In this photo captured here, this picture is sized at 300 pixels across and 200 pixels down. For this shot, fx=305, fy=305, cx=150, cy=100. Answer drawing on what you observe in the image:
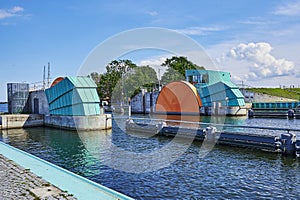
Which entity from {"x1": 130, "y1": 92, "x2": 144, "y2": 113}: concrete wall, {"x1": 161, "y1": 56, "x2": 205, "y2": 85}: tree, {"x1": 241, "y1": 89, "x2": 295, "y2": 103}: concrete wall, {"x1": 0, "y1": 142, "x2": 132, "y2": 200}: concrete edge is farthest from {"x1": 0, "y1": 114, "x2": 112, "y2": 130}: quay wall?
{"x1": 241, "y1": 89, "x2": 295, "y2": 103}: concrete wall

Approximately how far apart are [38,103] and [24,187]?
32.8 m

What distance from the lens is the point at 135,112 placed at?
66.6 metres

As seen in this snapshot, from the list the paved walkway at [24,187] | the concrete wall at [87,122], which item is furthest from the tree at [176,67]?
the paved walkway at [24,187]

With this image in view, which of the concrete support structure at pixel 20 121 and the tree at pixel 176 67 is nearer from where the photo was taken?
the concrete support structure at pixel 20 121

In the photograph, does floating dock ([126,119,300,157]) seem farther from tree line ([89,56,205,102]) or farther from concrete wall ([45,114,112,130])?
tree line ([89,56,205,102])

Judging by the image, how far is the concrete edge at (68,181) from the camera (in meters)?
7.53

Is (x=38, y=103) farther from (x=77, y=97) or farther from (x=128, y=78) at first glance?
(x=128, y=78)

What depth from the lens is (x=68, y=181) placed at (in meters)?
8.96

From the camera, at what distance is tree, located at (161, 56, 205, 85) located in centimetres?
7769

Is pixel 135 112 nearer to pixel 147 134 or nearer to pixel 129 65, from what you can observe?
pixel 129 65

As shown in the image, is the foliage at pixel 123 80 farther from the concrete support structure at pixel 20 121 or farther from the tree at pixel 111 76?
the concrete support structure at pixel 20 121

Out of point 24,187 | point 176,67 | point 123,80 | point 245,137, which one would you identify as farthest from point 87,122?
point 176,67

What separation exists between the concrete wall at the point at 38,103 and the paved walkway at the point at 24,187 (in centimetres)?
2747

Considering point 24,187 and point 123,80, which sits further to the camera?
point 123,80
